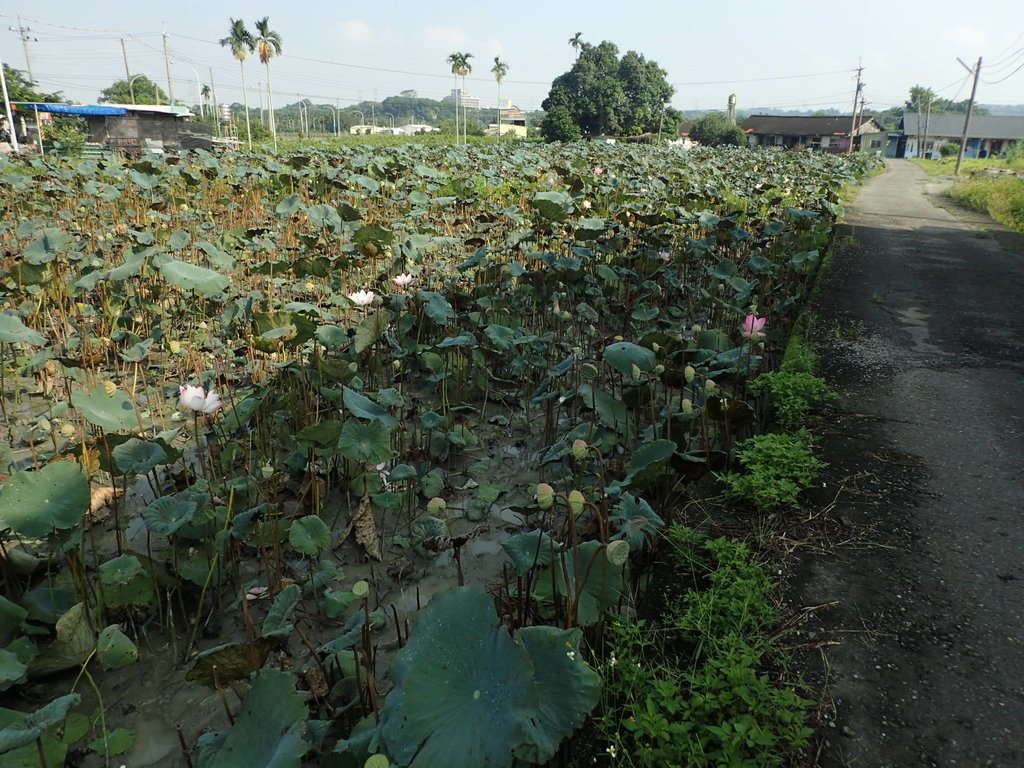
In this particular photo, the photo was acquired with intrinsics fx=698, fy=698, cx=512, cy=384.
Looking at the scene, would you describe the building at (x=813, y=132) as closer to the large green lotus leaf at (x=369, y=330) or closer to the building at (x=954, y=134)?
the building at (x=954, y=134)

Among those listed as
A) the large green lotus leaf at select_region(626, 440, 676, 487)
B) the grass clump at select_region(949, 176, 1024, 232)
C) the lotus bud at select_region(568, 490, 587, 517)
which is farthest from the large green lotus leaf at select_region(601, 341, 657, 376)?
the grass clump at select_region(949, 176, 1024, 232)

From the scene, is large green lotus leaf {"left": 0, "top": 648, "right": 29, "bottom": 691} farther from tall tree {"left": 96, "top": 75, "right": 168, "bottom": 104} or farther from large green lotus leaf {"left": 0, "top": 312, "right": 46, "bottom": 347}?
tall tree {"left": 96, "top": 75, "right": 168, "bottom": 104}

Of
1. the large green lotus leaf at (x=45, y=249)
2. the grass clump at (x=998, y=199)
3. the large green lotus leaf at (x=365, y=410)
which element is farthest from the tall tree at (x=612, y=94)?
the large green lotus leaf at (x=365, y=410)

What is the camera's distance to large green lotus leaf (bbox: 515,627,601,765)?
4.64ft

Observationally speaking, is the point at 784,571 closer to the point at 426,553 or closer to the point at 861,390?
the point at 426,553

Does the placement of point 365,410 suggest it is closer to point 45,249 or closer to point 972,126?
point 45,249

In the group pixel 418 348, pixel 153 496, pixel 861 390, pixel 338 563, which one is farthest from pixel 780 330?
pixel 153 496

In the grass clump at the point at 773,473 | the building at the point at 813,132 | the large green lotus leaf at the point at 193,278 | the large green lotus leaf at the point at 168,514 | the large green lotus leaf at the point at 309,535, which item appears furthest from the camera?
the building at the point at 813,132

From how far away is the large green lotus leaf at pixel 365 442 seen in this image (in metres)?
2.57

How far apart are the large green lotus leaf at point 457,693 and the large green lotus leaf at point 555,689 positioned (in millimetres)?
36

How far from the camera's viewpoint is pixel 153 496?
9.98 feet

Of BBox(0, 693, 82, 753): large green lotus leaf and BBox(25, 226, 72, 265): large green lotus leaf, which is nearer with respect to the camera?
BBox(0, 693, 82, 753): large green lotus leaf

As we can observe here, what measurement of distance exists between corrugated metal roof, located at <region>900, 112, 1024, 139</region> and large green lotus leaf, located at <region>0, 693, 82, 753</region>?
72.3 meters

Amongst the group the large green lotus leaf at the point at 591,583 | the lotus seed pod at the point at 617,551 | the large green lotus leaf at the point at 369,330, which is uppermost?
the large green lotus leaf at the point at 369,330
